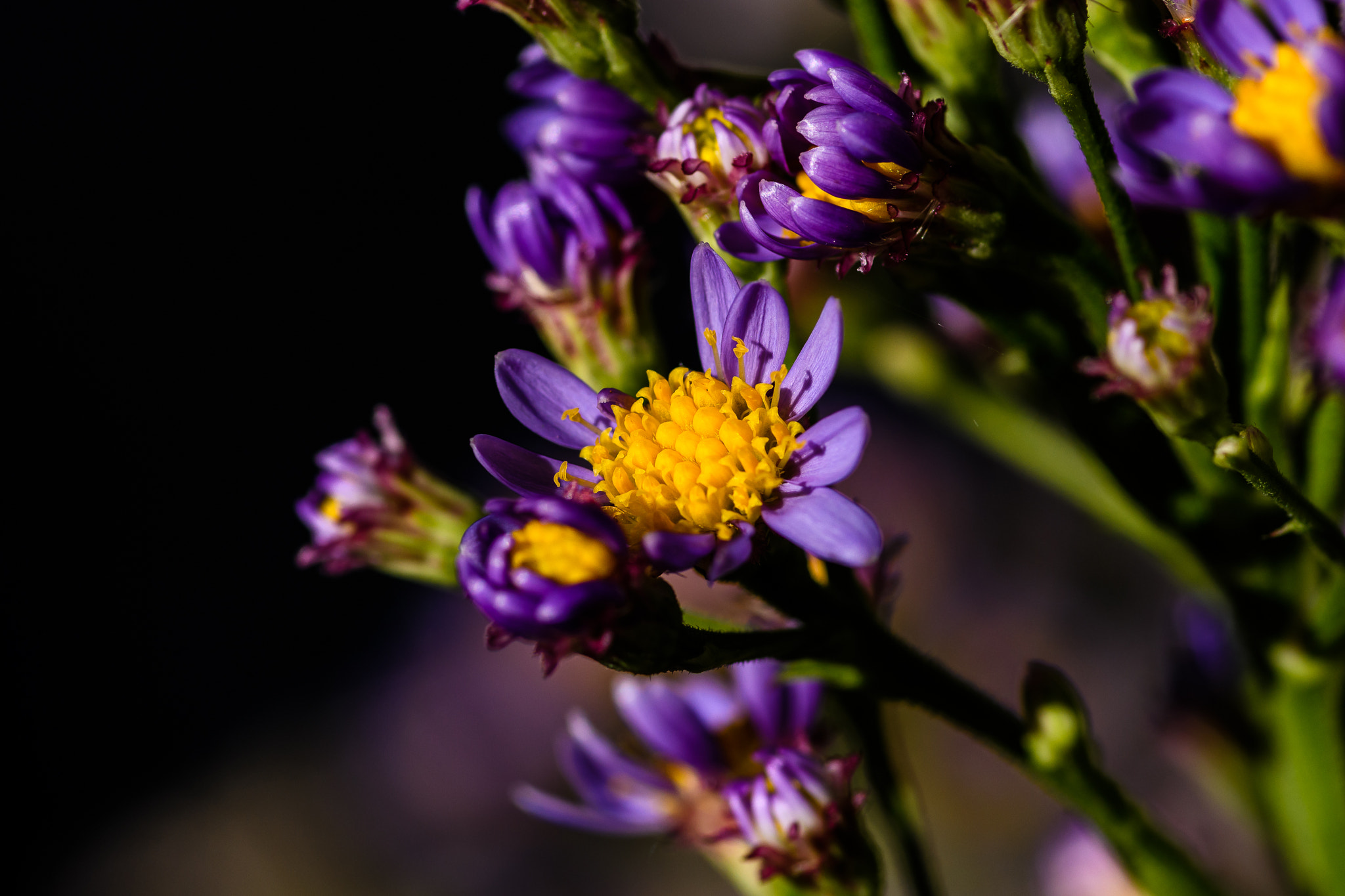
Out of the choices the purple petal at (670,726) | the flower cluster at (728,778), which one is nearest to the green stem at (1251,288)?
the flower cluster at (728,778)

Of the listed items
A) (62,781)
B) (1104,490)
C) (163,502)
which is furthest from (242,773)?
(1104,490)

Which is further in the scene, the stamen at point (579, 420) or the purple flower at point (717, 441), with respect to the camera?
the stamen at point (579, 420)

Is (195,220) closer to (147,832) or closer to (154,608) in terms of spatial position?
(154,608)

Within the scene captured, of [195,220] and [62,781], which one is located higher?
[195,220]

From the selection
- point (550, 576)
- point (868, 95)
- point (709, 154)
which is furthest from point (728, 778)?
point (868, 95)

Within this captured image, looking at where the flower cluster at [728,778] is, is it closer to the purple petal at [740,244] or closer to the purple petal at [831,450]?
the purple petal at [831,450]
